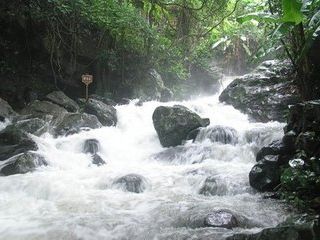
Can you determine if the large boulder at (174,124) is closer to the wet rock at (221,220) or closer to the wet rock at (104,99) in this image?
the wet rock at (104,99)

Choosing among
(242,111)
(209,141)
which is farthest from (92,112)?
(242,111)

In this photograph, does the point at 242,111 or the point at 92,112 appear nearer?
the point at 92,112

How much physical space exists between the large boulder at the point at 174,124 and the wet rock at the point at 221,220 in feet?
14.6

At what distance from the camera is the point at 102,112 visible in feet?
34.2

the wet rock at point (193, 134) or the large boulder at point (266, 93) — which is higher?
the large boulder at point (266, 93)

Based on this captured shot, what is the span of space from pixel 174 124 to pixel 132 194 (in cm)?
340

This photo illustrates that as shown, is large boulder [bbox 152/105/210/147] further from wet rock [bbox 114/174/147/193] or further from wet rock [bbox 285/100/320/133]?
wet rock [bbox 285/100/320/133]

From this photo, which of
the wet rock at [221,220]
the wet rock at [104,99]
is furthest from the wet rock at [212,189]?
the wet rock at [104,99]

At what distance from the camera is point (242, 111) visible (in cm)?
1105

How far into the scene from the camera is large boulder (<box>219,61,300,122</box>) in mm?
10133

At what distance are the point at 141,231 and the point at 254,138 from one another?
465cm

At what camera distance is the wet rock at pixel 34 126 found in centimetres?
889

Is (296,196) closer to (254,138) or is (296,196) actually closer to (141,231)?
(141,231)

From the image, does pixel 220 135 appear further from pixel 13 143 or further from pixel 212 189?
pixel 13 143
